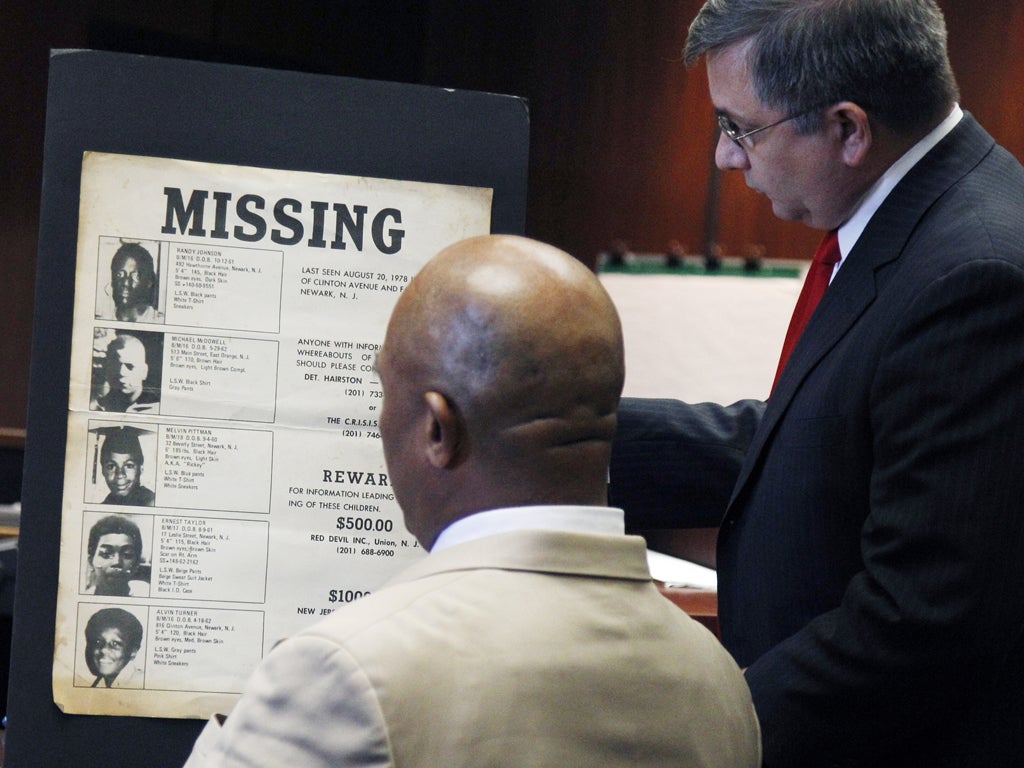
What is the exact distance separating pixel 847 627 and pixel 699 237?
2344 millimetres

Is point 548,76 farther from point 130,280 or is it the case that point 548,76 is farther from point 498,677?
point 498,677

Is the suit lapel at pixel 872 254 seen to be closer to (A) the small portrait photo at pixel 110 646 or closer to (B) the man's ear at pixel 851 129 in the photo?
(B) the man's ear at pixel 851 129

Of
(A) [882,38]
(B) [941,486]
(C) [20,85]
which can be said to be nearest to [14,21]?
(C) [20,85]

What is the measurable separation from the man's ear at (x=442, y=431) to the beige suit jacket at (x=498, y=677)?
2.5 inches

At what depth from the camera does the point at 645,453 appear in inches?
63.0

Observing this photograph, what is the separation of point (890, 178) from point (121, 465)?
2.80 ft

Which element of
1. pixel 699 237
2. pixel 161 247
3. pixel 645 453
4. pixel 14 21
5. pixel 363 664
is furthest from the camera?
pixel 14 21

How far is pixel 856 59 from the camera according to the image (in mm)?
1311

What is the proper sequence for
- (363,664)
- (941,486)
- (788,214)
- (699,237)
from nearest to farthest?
(363,664) → (941,486) → (788,214) → (699,237)

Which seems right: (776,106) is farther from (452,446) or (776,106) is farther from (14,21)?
(14,21)

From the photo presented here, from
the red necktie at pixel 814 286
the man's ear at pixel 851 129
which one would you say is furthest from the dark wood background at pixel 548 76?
the man's ear at pixel 851 129

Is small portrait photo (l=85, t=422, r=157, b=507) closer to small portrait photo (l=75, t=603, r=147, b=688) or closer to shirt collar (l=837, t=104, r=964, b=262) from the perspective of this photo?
small portrait photo (l=75, t=603, r=147, b=688)

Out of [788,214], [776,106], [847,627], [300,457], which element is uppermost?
[776,106]

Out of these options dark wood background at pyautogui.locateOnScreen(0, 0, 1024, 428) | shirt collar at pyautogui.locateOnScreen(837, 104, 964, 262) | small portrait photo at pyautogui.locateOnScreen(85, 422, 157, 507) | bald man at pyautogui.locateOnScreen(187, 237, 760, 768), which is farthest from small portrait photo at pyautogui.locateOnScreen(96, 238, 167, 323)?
dark wood background at pyautogui.locateOnScreen(0, 0, 1024, 428)
